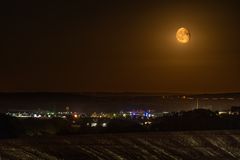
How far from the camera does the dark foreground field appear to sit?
46.0ft

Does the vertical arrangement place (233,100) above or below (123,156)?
above

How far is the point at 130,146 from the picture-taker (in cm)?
1611

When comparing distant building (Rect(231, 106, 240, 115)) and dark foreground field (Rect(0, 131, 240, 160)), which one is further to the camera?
distant building (Rect(231, 106, 240, 115))

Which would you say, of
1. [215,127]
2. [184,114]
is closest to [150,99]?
[184,114]

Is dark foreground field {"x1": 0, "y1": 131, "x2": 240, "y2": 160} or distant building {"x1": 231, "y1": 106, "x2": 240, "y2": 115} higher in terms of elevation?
distant building {"x1": 231, "y1": 106, "x2": 240, "y2": 115}

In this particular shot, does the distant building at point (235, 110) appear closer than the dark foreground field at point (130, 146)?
No

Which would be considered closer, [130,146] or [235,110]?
[130,146]

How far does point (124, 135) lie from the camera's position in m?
16.4

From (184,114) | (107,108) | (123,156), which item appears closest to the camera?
(123,156)

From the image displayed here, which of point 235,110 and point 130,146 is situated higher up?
point 235,110

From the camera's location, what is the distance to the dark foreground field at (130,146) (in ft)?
46.0

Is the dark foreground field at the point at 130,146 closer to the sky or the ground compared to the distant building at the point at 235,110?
closer to the ground

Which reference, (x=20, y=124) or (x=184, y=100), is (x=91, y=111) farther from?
(x=20, y=124)

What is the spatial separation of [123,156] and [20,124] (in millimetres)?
3608
